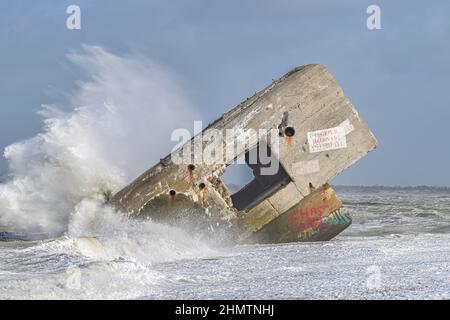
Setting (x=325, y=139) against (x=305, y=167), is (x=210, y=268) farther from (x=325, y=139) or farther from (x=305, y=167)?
(x=325, y=139)

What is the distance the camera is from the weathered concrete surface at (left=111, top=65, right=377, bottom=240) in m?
8.09

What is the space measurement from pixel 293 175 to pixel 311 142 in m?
0.48

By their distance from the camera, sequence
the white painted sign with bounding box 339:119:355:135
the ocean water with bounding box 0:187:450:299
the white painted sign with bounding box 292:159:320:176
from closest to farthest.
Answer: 1. the ocean water with bounding box 0:187:450:299
2. the white painted sign with bounding box 292:159:320:176
3. the white painted sign with bounding box 339:119:355:135

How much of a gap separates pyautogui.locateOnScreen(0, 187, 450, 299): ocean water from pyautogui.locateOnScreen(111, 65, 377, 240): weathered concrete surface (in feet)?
1.28

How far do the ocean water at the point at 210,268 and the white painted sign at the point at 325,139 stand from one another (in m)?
1.24

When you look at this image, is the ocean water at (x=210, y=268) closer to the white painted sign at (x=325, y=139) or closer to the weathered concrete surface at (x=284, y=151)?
the weathered concrete surface at (x=284, y=151)

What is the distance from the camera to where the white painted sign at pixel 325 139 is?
849 cm

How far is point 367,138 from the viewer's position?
8703mm

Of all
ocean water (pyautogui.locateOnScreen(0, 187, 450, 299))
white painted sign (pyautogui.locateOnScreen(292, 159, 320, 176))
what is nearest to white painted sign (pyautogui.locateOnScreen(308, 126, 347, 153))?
white painted sign (pyautogui.locateOnScreen(292, 159, 320, 176))

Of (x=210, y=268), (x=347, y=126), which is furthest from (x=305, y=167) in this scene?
(x=210, y=268)

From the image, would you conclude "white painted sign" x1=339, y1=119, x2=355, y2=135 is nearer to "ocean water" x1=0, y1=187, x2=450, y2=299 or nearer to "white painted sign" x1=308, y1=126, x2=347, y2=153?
"white painted sign" x1=308, y1=126, x2=347, y2=153
